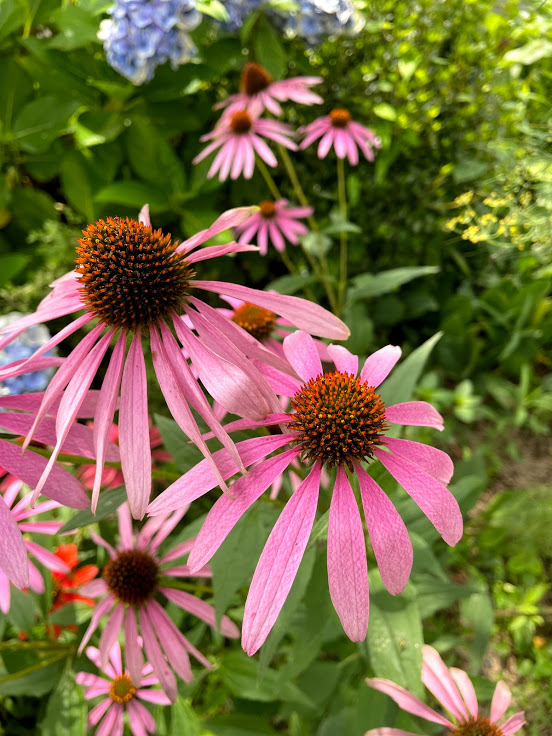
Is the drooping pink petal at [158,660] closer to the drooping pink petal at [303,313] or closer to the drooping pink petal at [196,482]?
the drooping pink petal at [196,482]

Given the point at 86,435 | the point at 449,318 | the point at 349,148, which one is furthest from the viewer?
the point at 449,318

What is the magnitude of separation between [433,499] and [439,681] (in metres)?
0.40

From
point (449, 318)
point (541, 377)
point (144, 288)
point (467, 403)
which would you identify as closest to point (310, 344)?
point (144, 288)

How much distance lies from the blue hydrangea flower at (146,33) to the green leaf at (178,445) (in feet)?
3.42

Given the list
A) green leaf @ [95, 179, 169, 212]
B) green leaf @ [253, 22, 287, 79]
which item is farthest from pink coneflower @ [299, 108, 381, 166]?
green leaf @ [95, 179, 169, 212]

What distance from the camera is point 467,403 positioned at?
1.54 metres

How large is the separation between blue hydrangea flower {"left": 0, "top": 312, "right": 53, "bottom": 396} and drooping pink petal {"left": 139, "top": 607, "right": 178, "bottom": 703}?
661 mm

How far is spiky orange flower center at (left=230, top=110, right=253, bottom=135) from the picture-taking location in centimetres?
130

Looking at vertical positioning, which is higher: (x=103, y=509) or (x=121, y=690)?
(x=103, y=509)

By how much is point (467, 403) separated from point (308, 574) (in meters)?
1.03

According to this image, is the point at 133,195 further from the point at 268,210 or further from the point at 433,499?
the point at 433,499

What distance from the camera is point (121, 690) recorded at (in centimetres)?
90

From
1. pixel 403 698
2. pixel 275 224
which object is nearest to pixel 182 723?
pixel 403 698

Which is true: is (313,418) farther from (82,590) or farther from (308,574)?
(82,590)
